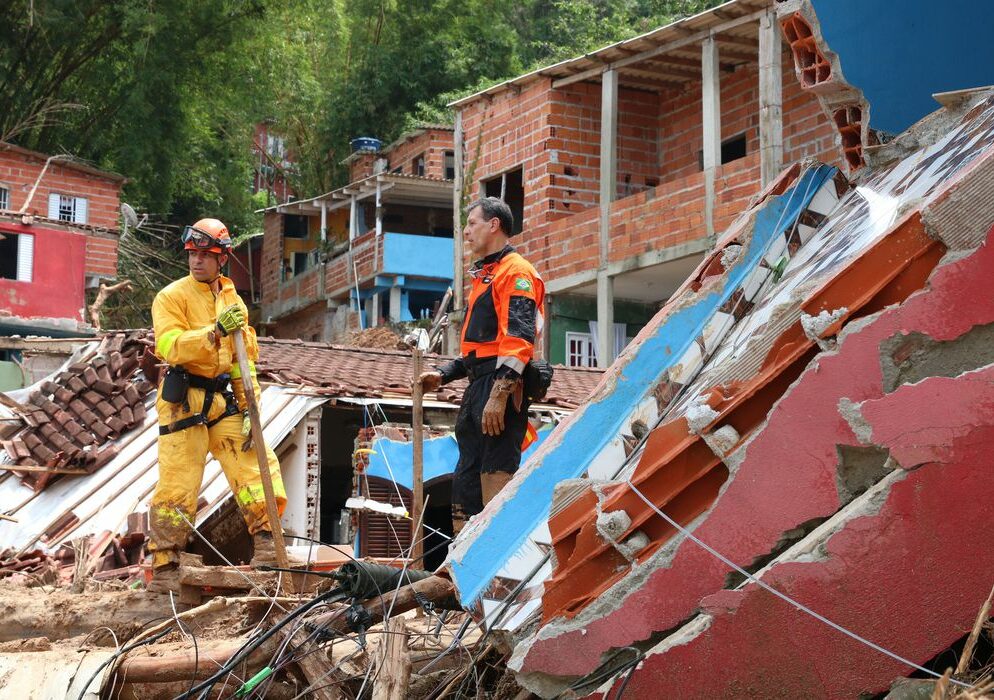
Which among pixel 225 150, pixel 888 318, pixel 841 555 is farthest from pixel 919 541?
pixel 225 150

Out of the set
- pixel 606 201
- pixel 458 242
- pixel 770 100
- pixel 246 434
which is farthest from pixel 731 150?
pixel 246 434

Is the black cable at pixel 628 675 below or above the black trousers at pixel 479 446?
below

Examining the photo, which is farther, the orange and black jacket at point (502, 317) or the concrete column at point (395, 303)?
the concrete column at point (395, 303)

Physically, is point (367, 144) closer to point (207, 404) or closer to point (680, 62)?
point (680, 62)

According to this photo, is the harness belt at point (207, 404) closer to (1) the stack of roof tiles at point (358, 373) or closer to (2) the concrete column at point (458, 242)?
(1) the stack of roof tiles at point (358, 373)

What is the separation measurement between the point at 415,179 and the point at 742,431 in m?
27.9

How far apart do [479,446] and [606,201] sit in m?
14.3

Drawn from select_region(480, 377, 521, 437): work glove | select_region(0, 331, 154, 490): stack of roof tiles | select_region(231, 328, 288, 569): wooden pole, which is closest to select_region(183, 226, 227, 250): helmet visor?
select_region(231, 328, 288, 569): wooden pole

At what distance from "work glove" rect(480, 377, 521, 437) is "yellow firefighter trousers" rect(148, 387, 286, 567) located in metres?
1.73

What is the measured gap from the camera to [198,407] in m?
7.71

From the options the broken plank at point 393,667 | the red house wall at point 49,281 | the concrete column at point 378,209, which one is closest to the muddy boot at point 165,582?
the broken plank at point 393,667

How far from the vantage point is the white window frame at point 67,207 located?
31984 millimetres

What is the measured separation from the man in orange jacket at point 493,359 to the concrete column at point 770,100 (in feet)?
38.1

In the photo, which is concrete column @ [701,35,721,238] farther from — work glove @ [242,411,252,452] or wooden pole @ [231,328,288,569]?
wooden pole @ [231,328,288,569]
